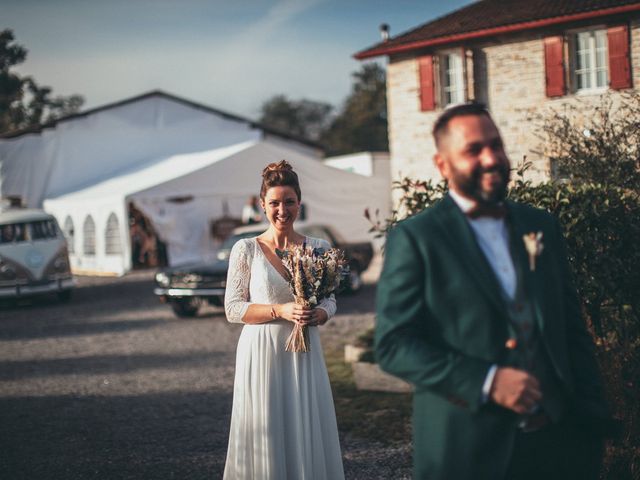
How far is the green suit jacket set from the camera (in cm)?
233

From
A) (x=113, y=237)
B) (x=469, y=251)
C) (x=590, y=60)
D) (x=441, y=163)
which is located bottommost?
(x=469, y=251)

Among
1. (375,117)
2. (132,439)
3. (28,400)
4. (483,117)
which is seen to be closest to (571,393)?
(483,117)

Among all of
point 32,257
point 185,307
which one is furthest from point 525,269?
point 32,257

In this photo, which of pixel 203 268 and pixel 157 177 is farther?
pixel 157 177

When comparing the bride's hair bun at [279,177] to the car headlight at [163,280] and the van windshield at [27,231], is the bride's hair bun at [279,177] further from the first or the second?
the van windshield at [27,231]

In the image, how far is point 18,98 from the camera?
46.8 m

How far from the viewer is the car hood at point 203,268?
13844 millimetres

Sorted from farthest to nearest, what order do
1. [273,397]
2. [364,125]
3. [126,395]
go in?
1. [364,125]
2. [126,395]
3. [273,397]

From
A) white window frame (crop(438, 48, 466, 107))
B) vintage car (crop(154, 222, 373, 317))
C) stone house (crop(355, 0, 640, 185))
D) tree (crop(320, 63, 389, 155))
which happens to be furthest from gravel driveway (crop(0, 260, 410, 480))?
tree (crop(320, 63, 389, 155))

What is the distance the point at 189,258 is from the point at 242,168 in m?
3.55

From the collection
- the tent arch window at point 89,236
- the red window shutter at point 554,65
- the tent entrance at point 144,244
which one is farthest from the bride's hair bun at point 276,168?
the tent arch window at point 89,236

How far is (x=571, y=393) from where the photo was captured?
2438mm

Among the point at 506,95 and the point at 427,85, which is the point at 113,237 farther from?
the point at 506,95

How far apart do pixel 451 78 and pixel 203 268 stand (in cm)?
1097
